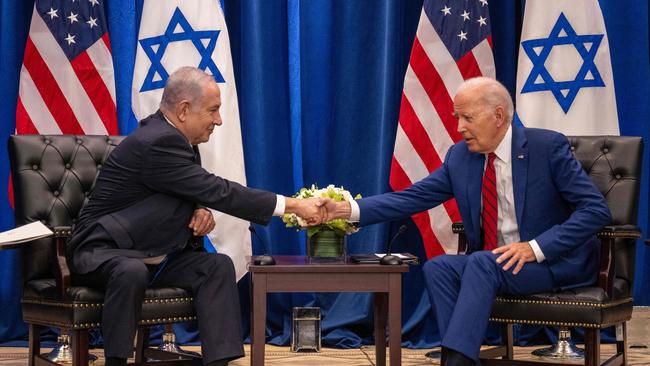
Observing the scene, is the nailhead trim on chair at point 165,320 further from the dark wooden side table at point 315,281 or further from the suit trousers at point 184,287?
the dark wooden side table at point 315,281

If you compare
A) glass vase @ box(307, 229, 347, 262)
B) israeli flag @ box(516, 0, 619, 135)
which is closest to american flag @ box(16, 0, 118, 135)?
glass vase @ box(307, 229, 347, 262)

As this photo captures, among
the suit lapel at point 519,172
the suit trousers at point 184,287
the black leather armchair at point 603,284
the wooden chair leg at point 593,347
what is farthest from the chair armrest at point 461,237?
the suit trousers at point 184,287

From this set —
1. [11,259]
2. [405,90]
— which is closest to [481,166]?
[405,90]

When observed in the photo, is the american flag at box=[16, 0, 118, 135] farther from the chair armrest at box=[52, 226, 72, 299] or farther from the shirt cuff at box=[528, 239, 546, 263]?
the shirt cuff at box=[528, 239, 546, 263]

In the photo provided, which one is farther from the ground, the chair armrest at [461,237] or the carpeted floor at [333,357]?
the chair armrest at [461,237]

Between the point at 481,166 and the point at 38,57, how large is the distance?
2.69 metres

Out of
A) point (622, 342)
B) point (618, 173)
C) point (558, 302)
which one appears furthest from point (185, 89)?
point (622, 342)

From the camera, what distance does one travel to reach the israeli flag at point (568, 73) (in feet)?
17.8

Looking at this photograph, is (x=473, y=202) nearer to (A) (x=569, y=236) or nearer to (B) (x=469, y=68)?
(A) (x=569, y=236)

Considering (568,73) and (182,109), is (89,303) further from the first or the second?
(568,73)

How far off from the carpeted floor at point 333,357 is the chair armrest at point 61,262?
4.12ft

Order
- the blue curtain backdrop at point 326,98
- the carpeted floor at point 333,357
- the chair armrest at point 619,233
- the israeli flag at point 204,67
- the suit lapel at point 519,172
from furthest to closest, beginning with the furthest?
the blue curtain backdrop at point 326,98
the israeli flag at point 204,67
the carpeted floor at point 333,357
the suit lapel at point 519,172
the chair armrest at point 619,233

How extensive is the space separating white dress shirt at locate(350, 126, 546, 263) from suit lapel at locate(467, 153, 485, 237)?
0.08 meters

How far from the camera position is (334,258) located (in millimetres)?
4289
